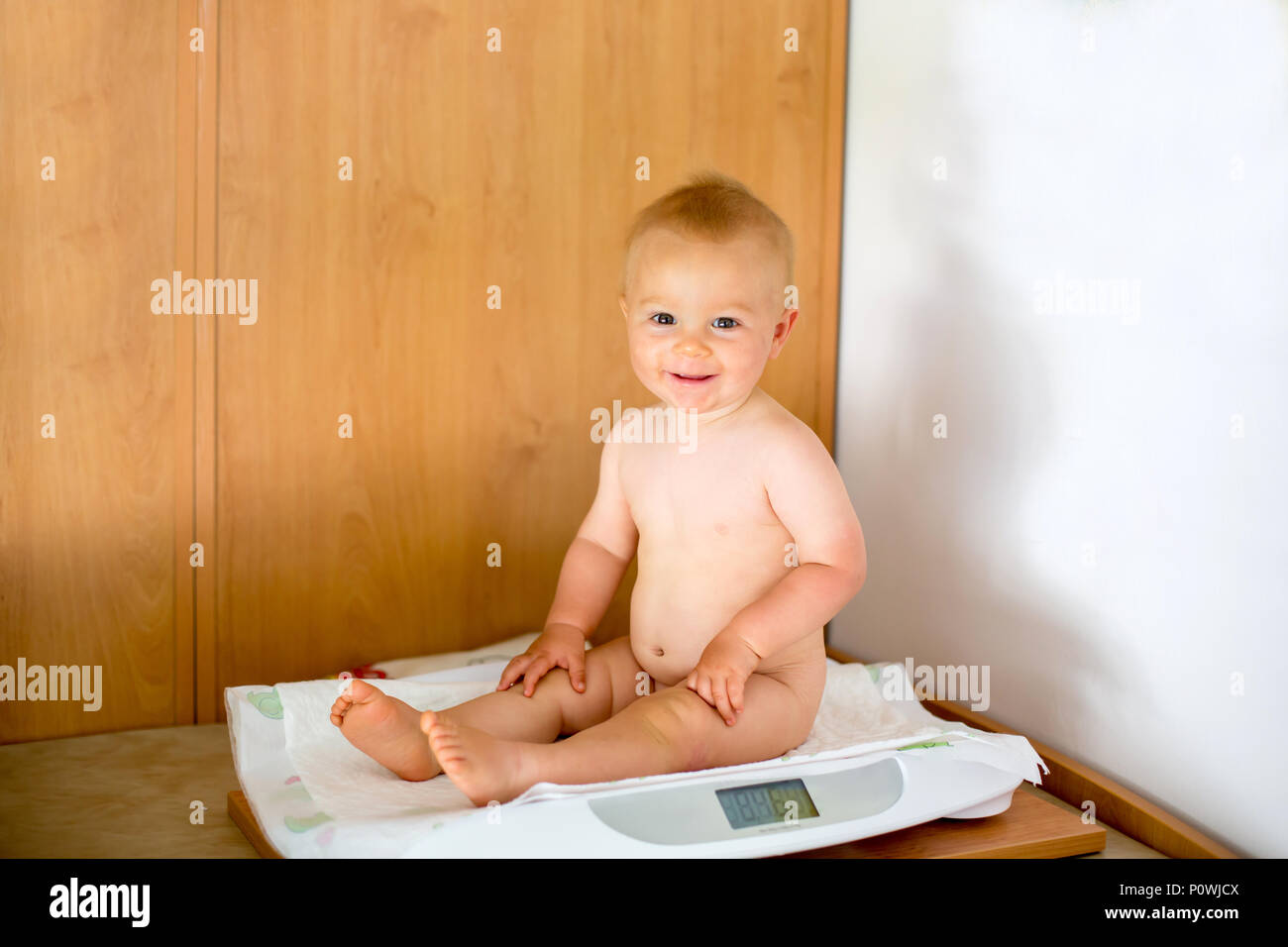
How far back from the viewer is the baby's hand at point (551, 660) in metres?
1.04

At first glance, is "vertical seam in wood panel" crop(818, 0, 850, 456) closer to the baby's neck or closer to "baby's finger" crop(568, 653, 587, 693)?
the baby's neck

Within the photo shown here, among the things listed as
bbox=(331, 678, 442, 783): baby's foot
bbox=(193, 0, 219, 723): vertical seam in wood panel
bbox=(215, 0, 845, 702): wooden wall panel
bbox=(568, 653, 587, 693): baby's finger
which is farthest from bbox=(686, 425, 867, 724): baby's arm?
bbox=(193, 0, 219, 723): vertical seam in wood panel

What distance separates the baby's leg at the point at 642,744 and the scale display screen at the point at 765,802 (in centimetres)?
6

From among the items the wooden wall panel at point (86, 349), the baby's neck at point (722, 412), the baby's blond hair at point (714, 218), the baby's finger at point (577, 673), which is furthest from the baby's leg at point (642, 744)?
the wooden wall panel at point (86, 349)

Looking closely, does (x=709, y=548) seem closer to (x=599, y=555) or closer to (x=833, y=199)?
(x=599, y=555)

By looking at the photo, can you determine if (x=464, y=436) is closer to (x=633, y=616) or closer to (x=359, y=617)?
(x=359, y=617)

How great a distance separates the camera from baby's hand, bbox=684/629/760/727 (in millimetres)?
961

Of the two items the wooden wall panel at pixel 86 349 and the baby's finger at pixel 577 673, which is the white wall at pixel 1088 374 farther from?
the wooden wall panel at pixel 86 349

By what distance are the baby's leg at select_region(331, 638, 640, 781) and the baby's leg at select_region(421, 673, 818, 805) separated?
4cm

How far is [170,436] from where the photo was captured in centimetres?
126

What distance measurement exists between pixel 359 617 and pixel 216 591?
6.4 inches

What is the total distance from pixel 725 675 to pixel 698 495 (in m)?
0.18
